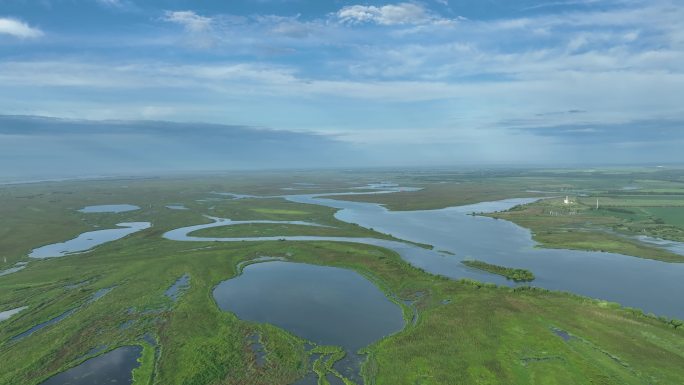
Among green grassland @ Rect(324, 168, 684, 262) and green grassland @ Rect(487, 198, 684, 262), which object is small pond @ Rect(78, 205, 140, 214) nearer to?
green grassland @ Rect(324, 168, 684, 262)

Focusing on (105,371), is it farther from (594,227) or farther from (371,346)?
(594,227)

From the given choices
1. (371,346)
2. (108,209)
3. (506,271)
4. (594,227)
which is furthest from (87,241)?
(594,227)

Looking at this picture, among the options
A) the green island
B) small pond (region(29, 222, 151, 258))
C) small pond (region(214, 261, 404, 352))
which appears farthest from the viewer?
small pond (region(29, 222, 151, 258))

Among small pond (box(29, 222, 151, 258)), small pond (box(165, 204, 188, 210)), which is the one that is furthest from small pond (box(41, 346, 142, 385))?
small pond (box(165, 204, 188, 210))

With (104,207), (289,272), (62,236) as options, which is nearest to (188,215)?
(62,236)

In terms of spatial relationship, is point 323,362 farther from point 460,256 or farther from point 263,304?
point 460,256
